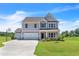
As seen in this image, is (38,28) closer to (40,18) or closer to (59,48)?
(40,18)

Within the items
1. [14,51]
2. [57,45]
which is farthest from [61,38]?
[14,51]

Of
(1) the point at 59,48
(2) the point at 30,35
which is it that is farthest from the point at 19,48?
(1) the point at 59,48

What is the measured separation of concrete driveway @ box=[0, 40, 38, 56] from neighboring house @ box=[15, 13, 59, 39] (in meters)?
0.22

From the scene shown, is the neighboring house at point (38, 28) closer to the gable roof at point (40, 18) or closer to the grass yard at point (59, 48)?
→ the gable roof at point (40, 18)

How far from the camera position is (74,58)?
12305 mm

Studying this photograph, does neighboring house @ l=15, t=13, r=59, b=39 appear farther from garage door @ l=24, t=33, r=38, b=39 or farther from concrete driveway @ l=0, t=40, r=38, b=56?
concrete driveway @ l=0, t=40, r=38, b=56

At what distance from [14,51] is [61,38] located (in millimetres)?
1251

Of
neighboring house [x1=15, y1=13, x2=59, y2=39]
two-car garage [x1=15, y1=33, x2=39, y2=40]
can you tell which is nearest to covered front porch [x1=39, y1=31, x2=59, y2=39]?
neighboring house [x1=15, y1=13, x2=59, y2=39]

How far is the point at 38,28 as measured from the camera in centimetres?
1374

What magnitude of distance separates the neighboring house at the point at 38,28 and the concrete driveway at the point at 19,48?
0.22 m

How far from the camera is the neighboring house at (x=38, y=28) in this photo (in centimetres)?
1330

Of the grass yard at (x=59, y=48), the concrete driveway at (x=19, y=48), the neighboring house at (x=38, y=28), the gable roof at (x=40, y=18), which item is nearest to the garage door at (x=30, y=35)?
the neighboring house at (x=38, y=28)

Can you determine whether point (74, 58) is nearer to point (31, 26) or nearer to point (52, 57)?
point (52, 57)

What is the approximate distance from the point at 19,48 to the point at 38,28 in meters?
0.91
